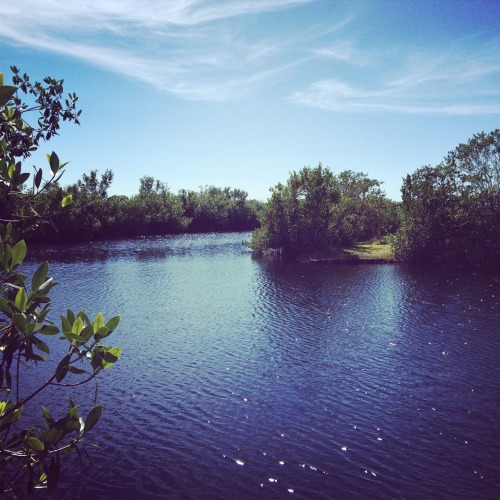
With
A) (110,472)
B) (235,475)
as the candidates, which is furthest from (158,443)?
(235,475)

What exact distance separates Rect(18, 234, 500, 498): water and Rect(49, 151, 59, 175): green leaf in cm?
1128

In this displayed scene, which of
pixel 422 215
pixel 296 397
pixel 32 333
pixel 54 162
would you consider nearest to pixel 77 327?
pixel 32 333

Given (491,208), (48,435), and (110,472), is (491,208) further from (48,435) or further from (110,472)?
(48,435)

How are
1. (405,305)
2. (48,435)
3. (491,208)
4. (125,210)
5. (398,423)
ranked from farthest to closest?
1. (125,210)
2. (491,208)
3. (405,305)
4. (398,423)
5. (48,435)

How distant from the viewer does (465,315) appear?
32031 mm

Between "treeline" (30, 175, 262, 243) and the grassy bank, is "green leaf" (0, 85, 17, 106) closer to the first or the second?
the grassy bank

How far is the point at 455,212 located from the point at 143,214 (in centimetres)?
8363

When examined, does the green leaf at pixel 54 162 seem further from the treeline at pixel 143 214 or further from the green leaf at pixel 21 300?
the treeline at pixel 143 214

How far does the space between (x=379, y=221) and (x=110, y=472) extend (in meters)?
78.6

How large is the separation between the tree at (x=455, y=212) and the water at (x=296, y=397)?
17.1 m

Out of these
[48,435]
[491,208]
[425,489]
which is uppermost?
[491,208]

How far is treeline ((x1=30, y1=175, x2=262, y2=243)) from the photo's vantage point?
96.1m

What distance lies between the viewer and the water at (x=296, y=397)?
13.0 meters

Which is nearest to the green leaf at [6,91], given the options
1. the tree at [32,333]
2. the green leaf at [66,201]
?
the tree at [32,333]
